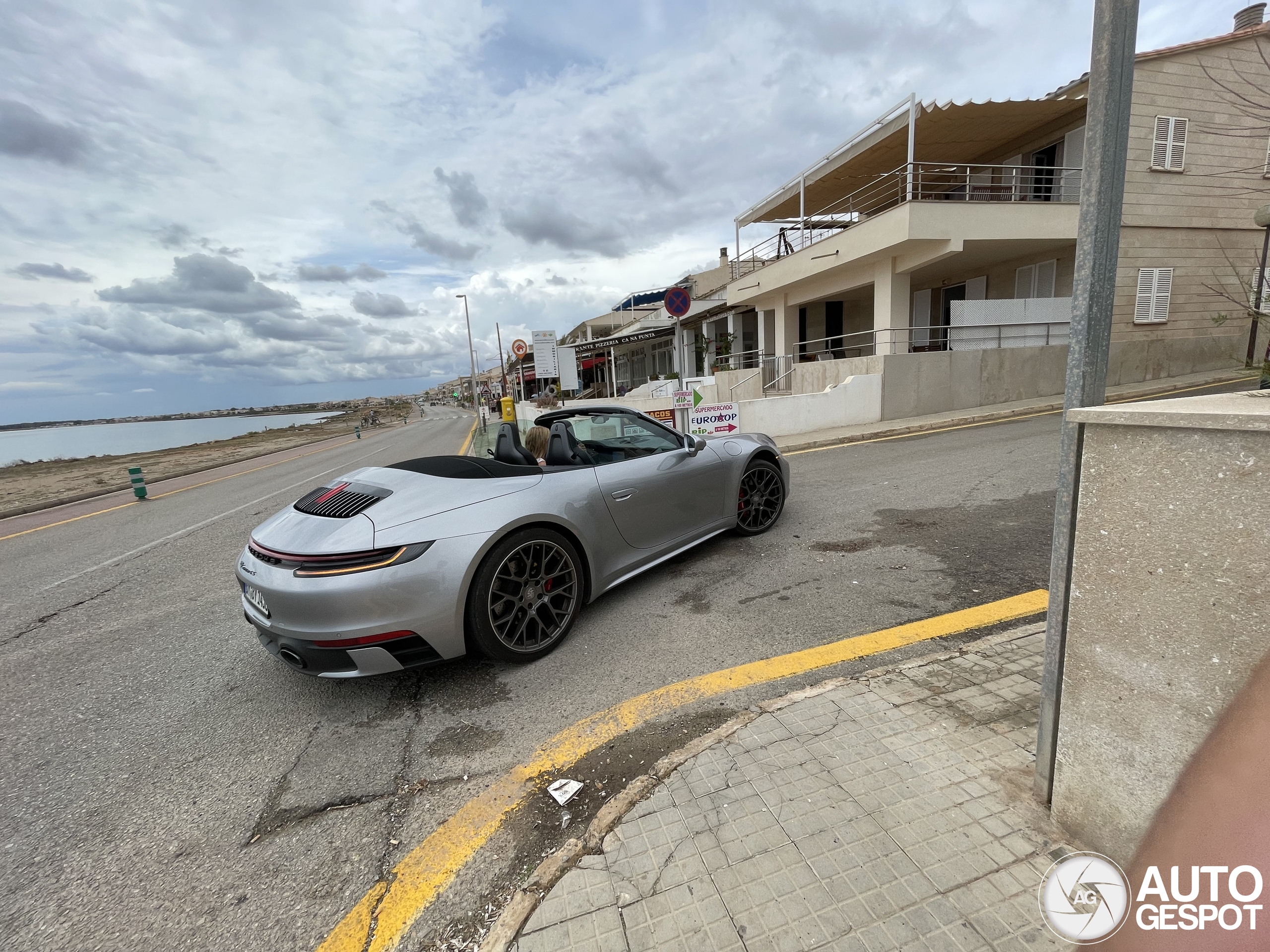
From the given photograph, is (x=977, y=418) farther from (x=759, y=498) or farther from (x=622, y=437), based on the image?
(x=622, y=437)

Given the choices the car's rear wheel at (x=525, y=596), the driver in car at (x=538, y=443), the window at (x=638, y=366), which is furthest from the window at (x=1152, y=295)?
the window at (x=638, y=366)

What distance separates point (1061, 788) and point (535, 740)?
1997 mm

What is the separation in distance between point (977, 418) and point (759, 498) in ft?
31.4

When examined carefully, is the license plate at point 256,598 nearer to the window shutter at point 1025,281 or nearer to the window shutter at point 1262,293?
the window shutter at point 1262,293

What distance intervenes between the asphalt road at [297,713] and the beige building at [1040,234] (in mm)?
9530

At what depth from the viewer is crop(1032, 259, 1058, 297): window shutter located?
1538 cm

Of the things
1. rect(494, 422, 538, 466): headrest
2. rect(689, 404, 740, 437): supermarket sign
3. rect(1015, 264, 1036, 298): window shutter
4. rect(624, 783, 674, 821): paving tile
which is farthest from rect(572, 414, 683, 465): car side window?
rect(1015, 264, 1036, 298): window shutter

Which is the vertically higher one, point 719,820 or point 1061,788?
point 1061,788

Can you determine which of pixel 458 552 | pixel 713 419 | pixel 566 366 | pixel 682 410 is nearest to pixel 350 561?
pixel 458 552

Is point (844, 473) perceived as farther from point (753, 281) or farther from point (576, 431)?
point (753, 281)

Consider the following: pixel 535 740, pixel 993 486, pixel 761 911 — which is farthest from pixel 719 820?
pixel 993 486

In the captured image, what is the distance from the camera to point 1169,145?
1465cm

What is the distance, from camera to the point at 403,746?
2602 mm

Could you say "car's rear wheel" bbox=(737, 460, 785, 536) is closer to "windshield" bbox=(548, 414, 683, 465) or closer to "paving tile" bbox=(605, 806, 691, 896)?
"windshield" bbox=(548, 414, 683, 465)
